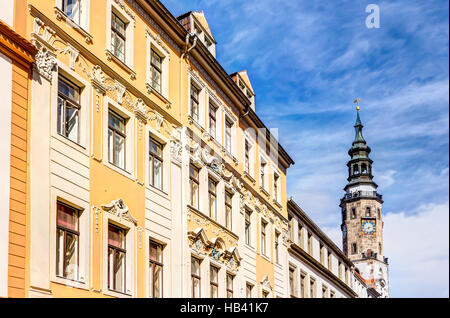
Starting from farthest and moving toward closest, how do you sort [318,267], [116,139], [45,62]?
[318,267] → [116,139] → [45,62]

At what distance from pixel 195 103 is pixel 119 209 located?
8894 millimetres

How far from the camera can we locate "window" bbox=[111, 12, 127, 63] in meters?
24.8

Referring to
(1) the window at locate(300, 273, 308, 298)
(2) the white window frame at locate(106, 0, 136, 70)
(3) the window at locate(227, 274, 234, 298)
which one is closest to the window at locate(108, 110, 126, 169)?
(2) the white window frame at locate(106, 0, 136, 70)

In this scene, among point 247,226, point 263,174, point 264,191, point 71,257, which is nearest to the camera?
point 71,257

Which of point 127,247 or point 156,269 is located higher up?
point 127,247

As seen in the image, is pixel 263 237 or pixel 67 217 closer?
pixel 67 217

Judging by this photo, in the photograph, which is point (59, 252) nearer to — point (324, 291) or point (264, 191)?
point (264, 191)

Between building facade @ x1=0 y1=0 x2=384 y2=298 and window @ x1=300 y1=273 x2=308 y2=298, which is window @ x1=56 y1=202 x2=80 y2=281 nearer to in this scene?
building facade @ x1=0 y1=0 x2=384 y2=298

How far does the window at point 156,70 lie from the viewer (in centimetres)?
2725

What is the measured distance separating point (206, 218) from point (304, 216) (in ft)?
59.6

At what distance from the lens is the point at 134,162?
24.5 metres

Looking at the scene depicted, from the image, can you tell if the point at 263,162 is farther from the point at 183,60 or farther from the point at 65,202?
the point at 65,202

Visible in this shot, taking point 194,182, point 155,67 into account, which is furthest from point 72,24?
point 194,182

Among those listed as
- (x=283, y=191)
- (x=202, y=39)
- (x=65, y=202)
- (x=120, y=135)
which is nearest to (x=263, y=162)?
(x=283, y=191)
